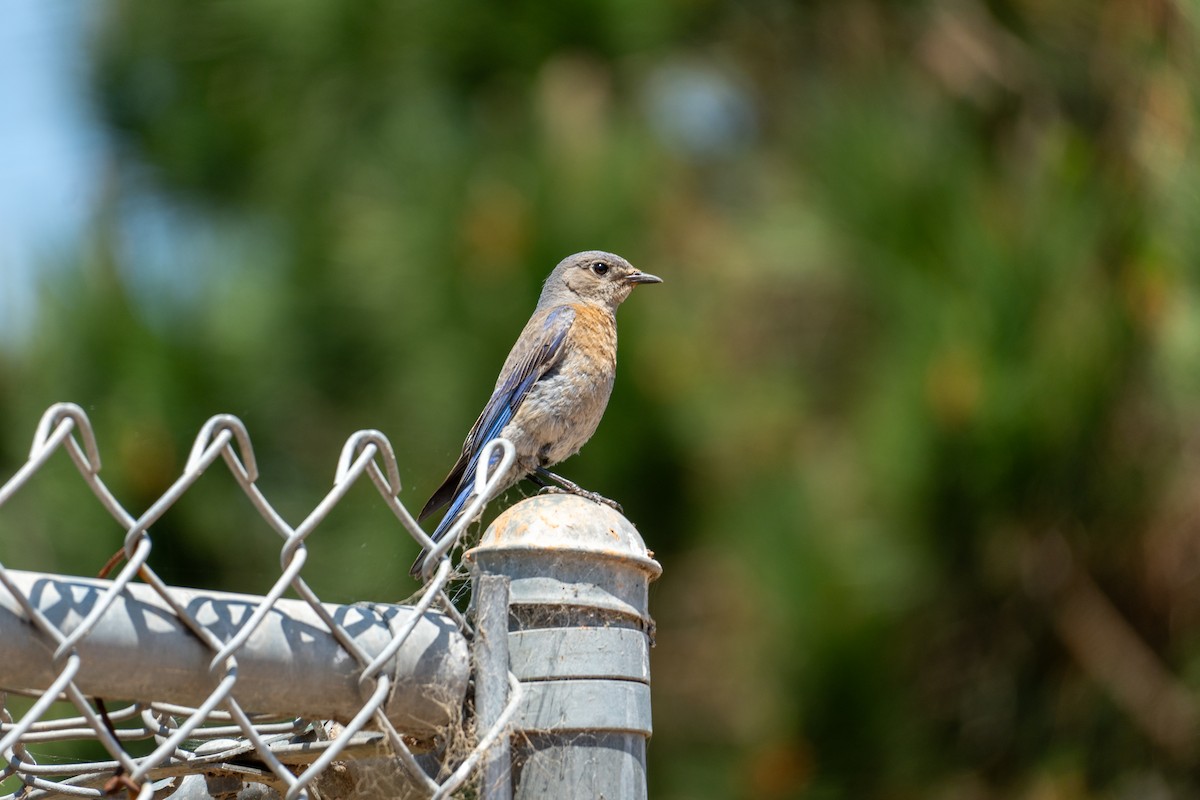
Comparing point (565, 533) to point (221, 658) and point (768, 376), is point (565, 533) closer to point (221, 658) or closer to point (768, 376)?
point (221, 658)

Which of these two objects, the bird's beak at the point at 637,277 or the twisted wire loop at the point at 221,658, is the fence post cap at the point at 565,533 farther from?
the bird's beak at the point at 637,277

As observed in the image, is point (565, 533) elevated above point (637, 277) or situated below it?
below

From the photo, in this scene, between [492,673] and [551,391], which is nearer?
[492,673]

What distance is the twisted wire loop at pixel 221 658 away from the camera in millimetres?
1186

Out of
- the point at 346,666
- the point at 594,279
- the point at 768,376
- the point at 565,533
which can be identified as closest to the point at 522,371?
the point at 594,279

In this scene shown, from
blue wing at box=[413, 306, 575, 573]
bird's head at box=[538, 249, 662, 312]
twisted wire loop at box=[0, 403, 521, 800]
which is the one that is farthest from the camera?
bird's head at box=[538, 249, 662, 312]

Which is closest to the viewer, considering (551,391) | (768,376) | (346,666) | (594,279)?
(346,666)

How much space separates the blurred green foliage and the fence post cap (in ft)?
8.66

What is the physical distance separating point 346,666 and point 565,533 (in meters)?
0.27

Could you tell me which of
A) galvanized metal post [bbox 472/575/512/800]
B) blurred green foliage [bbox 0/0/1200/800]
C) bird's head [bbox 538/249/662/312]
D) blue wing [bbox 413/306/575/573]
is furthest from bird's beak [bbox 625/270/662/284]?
galvanized metal post [bbox 472/575/512/800]

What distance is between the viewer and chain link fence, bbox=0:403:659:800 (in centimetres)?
121

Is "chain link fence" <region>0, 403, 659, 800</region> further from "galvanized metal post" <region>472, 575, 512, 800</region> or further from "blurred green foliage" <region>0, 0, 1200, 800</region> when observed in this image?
"blurred green foliage" <region>0, 0, 1200, 800</region>

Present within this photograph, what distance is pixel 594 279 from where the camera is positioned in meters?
4.29

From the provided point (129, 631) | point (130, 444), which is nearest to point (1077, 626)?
point (130, 444)
